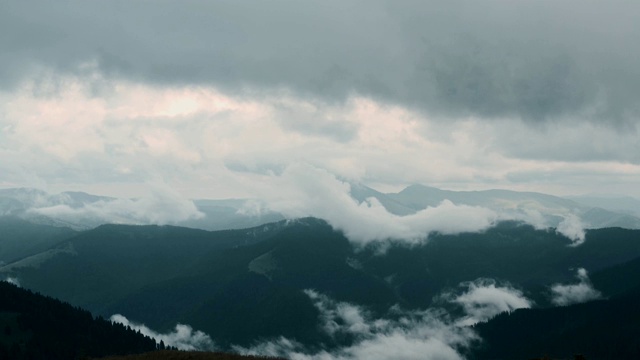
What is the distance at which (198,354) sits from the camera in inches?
5148

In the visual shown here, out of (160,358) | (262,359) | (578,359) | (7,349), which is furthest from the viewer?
(7,349)

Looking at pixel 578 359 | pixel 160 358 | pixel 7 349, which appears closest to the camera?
pixel 578 359

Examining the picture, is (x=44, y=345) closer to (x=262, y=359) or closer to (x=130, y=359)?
(x=130, y=359)

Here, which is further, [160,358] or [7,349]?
[7,349]

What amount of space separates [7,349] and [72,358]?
65.0ft

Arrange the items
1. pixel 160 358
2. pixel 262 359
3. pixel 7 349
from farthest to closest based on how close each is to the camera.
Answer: pixel 7 349 → pixel 262 359 → pixel 160 358

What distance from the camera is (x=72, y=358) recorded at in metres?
199

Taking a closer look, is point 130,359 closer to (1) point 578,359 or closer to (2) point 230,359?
(2) point 230,359

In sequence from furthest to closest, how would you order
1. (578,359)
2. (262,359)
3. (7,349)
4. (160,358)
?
(7,349) → (262,359) → (160,358) → (578,359)

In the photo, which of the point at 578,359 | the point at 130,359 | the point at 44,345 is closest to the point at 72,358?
the point at 44,345

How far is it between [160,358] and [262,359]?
22.2 meters

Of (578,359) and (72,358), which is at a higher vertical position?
(578,359)

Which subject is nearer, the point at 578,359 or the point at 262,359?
the point at 578,359

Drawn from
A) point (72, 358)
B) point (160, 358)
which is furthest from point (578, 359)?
point (72, 358)
